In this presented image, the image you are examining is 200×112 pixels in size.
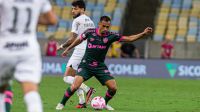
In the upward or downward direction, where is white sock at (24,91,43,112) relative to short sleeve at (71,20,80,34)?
downward

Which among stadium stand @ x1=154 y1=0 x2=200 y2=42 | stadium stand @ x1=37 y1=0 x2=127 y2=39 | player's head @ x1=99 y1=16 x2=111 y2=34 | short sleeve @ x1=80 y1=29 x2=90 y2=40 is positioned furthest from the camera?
stadium stand @ x1=154 y1=0 x2=200 y2=42

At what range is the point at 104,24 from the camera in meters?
13.2

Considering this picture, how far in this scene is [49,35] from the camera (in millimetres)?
31000

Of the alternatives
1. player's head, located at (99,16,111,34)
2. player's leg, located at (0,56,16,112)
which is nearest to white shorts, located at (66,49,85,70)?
player's head, located at (99,16,111,34)

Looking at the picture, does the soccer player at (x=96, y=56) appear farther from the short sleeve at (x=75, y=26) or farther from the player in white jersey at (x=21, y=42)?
the player in white jersey at (x=21, y=42)

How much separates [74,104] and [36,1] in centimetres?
673

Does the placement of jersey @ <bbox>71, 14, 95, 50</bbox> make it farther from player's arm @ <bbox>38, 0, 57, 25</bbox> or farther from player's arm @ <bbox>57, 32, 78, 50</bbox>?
player's arm @ <bbox>38, 0, 57, 25</bbox>

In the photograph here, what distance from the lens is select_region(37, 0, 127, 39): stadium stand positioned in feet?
106

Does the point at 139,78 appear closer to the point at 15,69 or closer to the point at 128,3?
the point at 128,3

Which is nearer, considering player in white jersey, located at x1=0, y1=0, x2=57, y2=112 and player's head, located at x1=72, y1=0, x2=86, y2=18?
player in white jersey, located at x1=0, y1=0, x2=57, y2=112

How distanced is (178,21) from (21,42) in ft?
84.6

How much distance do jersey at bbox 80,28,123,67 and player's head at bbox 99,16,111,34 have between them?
0.35ft

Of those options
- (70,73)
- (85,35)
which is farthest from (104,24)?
(70,73)

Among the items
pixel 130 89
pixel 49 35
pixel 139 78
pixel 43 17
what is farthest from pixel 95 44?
pixel 49 35
